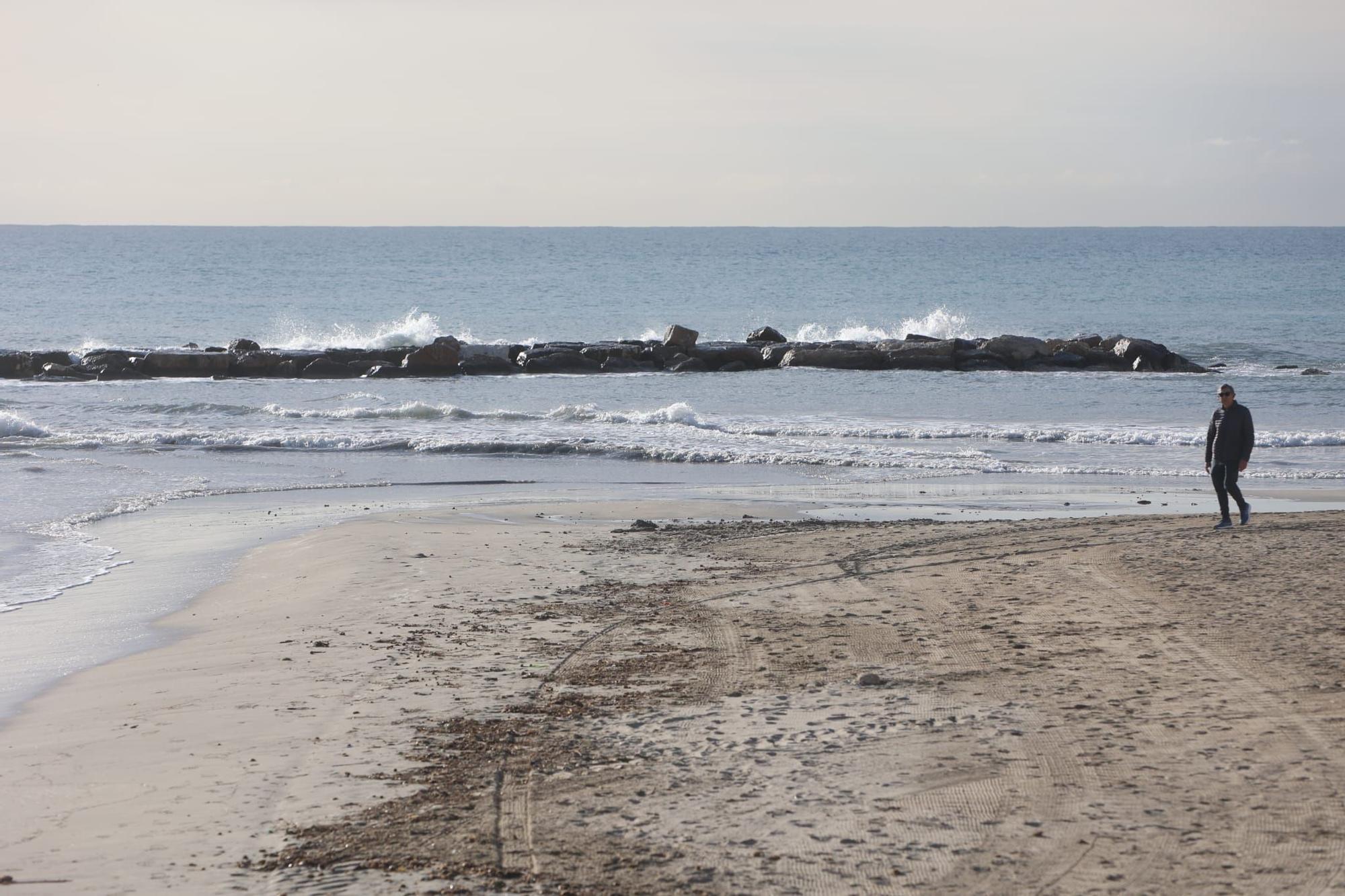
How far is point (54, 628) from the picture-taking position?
8.59m

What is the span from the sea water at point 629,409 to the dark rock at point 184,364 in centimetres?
84

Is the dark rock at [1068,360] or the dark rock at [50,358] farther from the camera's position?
the dark rock at [50,358]

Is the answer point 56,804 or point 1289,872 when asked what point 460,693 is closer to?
point 56,804

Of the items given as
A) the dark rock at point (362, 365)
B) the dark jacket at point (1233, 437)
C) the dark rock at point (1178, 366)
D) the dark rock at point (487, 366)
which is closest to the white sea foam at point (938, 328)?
the dark rock at point (1178, 366)

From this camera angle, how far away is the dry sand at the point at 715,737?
461cm

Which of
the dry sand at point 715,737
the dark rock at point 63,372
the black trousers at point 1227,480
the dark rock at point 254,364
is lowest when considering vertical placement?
the dry sand at point 715,737

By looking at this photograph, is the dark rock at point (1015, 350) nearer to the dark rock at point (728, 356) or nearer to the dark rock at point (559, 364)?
the dark rock at point (728, 356)

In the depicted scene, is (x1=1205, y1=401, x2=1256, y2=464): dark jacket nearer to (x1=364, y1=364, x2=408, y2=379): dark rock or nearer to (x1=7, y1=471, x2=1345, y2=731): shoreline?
(x1=7, y1=471, x2=1345, y2=731): shoreline

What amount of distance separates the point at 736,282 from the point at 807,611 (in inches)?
2657

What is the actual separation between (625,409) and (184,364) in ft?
44.2

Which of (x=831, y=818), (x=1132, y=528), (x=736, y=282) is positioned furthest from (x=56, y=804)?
(x=736, y=282)

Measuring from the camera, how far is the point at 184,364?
31.2m

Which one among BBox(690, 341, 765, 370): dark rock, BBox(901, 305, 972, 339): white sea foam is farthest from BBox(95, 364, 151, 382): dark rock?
BBox(901, 305, 972, 339): white sea foam

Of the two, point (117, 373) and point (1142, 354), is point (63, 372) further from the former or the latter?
point (1142, 354)
